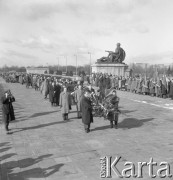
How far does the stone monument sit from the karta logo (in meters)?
30.1

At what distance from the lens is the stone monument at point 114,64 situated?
36906 mm

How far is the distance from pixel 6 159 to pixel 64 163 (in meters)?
1.46

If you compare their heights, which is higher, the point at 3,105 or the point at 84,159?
the point at 3,105

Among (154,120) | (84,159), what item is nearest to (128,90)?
(154,120)

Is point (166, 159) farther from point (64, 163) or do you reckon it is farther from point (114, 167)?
point (64, 163)

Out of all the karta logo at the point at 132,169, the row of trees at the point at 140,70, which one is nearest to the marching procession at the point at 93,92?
the karta logo at the point at 132,169

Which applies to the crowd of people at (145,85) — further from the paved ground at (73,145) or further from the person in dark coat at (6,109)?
the person in dark coat at (6,109)

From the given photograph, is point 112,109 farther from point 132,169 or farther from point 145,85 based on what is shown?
point 145,85

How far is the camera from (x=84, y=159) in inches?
292

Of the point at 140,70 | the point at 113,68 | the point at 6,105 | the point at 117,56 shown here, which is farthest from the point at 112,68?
the point at 140,70

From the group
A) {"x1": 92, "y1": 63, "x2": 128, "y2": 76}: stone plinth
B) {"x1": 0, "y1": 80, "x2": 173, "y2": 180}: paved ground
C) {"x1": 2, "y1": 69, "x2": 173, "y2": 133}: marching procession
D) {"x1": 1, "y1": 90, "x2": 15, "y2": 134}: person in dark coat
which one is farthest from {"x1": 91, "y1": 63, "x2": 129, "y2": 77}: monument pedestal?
{"x1": 1, "y1": 90, "x2": 15, "y2": 134}: person in dark coat

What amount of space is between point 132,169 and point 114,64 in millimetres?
30819

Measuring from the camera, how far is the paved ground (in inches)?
261

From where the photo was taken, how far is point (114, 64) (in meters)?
37.0
